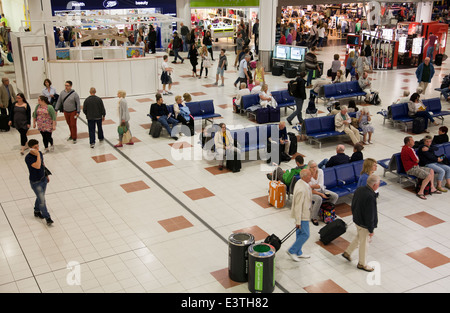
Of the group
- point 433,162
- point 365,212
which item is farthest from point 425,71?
point 365,212

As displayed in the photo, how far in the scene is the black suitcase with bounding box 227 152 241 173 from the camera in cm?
1158

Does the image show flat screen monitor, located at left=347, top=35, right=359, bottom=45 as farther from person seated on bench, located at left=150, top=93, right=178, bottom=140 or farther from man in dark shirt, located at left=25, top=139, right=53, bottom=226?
man in dark shirt, located at left=25, top=139, right=53, bottom=226

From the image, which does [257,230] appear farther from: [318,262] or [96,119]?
[96,119]

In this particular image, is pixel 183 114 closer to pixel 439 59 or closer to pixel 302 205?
pixel 302 205

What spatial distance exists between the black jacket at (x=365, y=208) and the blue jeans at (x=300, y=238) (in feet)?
2.46

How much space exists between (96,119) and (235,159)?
3859 millimetres

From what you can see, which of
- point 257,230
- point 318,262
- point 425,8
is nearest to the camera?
point 318,262

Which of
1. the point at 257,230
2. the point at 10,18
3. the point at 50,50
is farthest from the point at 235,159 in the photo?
the point at 10,18

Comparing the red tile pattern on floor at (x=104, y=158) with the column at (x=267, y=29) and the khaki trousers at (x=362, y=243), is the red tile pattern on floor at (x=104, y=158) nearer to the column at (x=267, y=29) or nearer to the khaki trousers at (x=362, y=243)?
the khaki trousers at (x=362, y=243)

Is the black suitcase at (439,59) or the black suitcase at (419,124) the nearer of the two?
the black suitcase at (419,124)

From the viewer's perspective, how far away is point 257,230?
29.4 ft

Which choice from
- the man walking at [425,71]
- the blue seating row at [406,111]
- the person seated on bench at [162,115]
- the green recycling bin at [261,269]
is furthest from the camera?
the man walking at [425,71]

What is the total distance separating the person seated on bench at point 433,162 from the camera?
1059 cm

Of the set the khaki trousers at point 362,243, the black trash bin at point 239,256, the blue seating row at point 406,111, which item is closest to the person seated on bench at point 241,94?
the blue seating row at point 406,111
